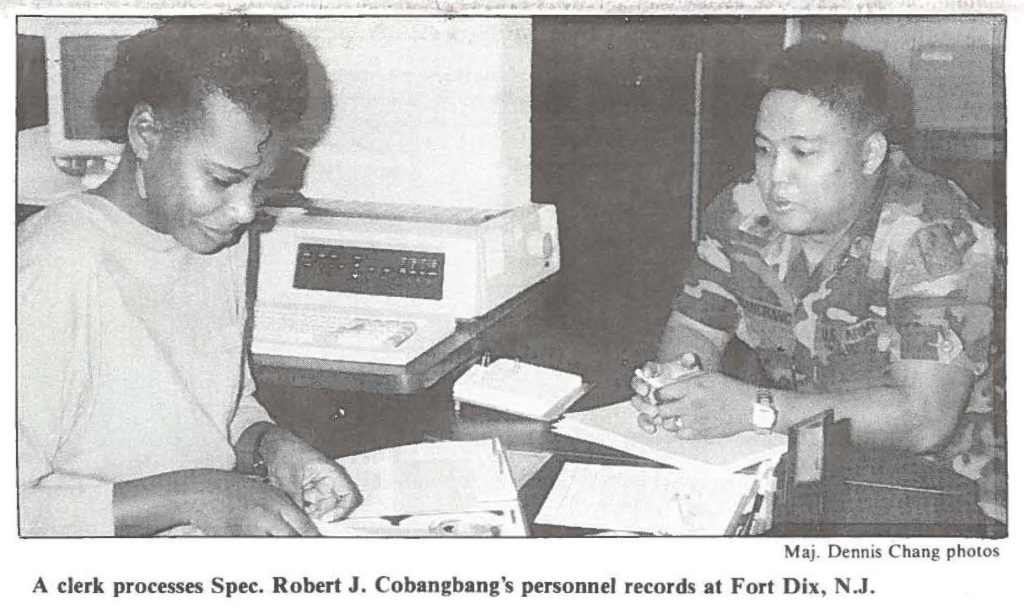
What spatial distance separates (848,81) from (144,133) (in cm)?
69

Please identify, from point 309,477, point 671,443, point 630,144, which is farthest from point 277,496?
point 630,144

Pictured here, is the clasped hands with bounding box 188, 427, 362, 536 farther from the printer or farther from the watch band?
the printer

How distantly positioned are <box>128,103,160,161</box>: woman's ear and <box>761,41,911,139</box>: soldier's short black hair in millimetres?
591

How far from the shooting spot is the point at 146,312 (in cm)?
110

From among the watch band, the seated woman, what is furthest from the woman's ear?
the watch band

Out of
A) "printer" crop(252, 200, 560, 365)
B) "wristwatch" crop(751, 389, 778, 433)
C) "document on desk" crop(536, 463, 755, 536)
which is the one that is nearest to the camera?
"document on desk" crop(536, 463, 755, 536)

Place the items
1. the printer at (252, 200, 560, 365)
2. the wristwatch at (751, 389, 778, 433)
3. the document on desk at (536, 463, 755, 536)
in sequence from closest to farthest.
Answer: the document on desk at (536, 463, 755, 536), the wristwatch at (751, 389, 778, 433), the printer at (252, 200, 560, 365)

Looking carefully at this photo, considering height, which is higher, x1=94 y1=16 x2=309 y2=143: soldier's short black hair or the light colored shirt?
x1=94 y1=16 x2=309 y2=143: soldier's short black hair

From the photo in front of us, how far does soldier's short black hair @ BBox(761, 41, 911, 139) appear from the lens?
3.64 feet

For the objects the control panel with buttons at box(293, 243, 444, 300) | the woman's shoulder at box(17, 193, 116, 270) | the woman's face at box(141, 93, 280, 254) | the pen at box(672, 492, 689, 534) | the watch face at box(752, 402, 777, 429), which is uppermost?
the woman's face at box(141, 93, 280, 254)
